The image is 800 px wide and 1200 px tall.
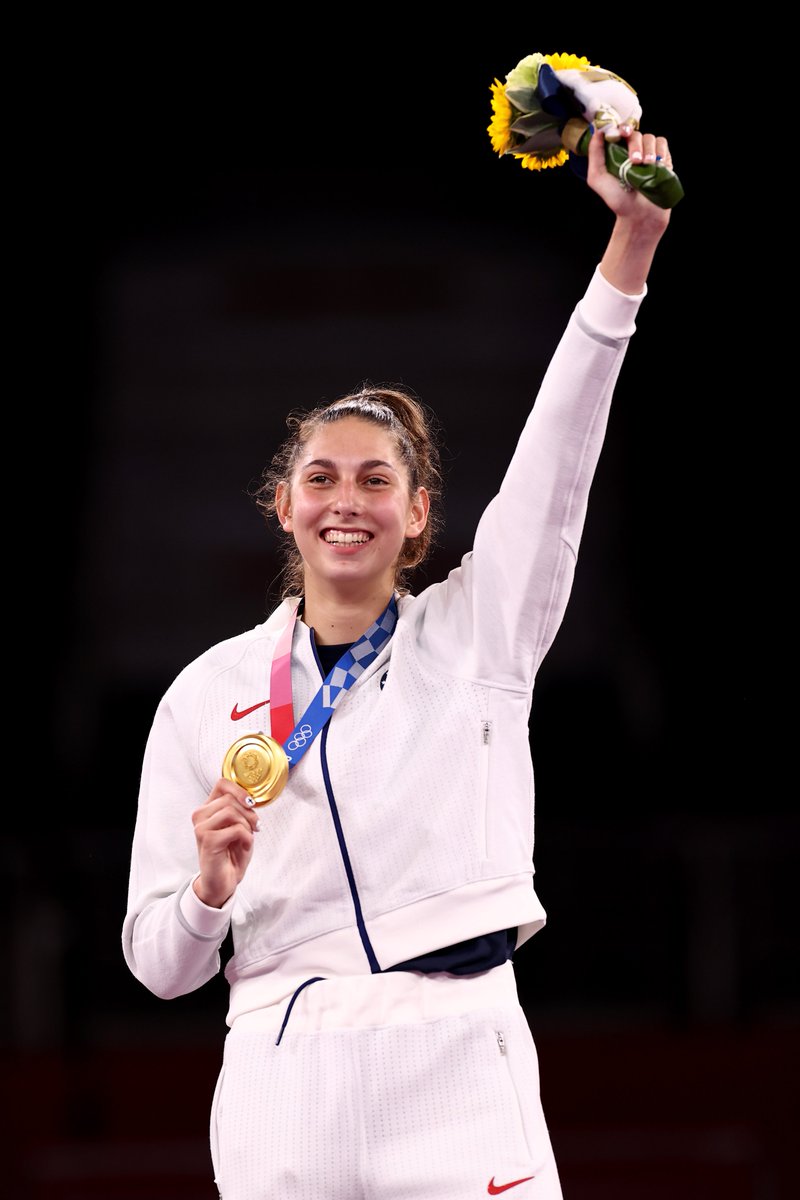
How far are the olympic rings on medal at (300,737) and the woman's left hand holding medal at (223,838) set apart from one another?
0.10 m

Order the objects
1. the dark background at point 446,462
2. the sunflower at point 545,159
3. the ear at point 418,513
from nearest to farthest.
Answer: the sunflower at point 545,159, the ear at point 418,513, the dark background at point 446,462

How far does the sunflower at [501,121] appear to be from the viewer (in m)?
1.69

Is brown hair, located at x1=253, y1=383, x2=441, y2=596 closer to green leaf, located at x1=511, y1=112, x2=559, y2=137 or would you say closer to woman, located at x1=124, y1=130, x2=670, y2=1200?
woman, located at x1=124, y1=130, x2=670, y2=1200

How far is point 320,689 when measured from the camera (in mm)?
1733

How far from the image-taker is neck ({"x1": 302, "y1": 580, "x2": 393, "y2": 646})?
183 cm

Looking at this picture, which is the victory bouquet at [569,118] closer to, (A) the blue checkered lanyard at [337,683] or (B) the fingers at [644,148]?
(B) the fingers at [644,148]

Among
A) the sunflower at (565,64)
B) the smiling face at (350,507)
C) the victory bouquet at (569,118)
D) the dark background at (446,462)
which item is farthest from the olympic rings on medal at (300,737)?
the dark background at (446,462)

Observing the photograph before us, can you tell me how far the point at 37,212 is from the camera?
496 centimetres

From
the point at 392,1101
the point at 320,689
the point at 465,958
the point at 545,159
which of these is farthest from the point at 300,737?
the point at 545,159

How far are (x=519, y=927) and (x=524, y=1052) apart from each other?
142mm

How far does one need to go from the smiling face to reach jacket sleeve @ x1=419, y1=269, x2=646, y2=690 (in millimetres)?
101

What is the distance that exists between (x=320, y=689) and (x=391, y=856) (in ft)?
0.75

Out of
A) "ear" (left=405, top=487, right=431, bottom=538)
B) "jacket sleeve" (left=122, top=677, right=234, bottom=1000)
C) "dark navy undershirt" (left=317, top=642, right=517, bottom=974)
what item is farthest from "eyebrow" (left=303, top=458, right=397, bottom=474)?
"dark navy undershirt" (left=317, top=642, right=517, bottom=974)

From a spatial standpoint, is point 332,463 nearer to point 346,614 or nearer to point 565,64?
point 346,614
